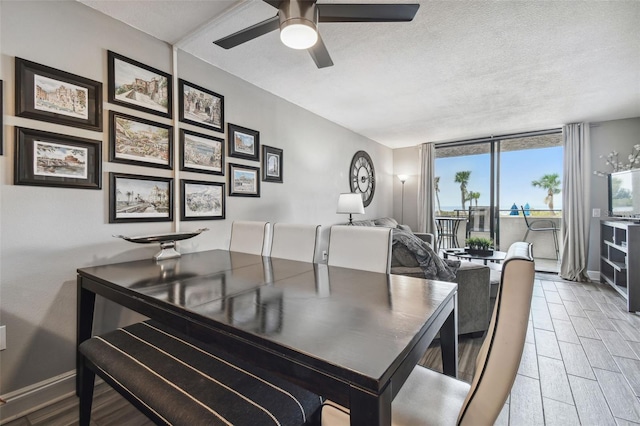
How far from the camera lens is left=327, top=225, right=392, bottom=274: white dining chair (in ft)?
5.59

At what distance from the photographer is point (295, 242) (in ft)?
6.93

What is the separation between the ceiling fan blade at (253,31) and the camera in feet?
4.89

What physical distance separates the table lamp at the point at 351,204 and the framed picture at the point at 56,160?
2619mm

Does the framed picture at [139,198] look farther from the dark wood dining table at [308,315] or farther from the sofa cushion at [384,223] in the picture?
the sofa cushion at [384,223]

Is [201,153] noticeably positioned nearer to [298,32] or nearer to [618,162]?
[298,32]

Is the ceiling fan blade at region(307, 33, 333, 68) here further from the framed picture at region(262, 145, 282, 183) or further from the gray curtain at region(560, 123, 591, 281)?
the gray curtain at region(560, 123, 591, 281)

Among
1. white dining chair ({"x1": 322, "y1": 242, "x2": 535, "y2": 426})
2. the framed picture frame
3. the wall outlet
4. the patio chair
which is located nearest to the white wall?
the wall outlet

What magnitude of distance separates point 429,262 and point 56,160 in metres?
2.62

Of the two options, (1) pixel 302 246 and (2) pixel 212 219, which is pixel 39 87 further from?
(1) pixel 302 246

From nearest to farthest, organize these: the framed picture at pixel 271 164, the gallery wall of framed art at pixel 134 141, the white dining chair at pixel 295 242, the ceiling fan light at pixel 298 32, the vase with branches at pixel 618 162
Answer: the ceiling fan light at pixel 298 32 < the gallery wall of framed art at pixel 134 141 < the white dining chair at pixel 295 242 < the framed picture at pixel 271 164 < the vase with branches at pixel 618 162

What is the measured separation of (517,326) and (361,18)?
1.52 meters

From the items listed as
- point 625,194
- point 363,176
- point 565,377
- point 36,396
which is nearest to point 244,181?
point 36,396

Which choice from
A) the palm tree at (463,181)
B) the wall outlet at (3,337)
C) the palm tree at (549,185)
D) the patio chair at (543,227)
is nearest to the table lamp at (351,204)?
the palm tree at (463,181)

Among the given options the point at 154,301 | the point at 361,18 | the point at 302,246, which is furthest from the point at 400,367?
the point at 361,18
